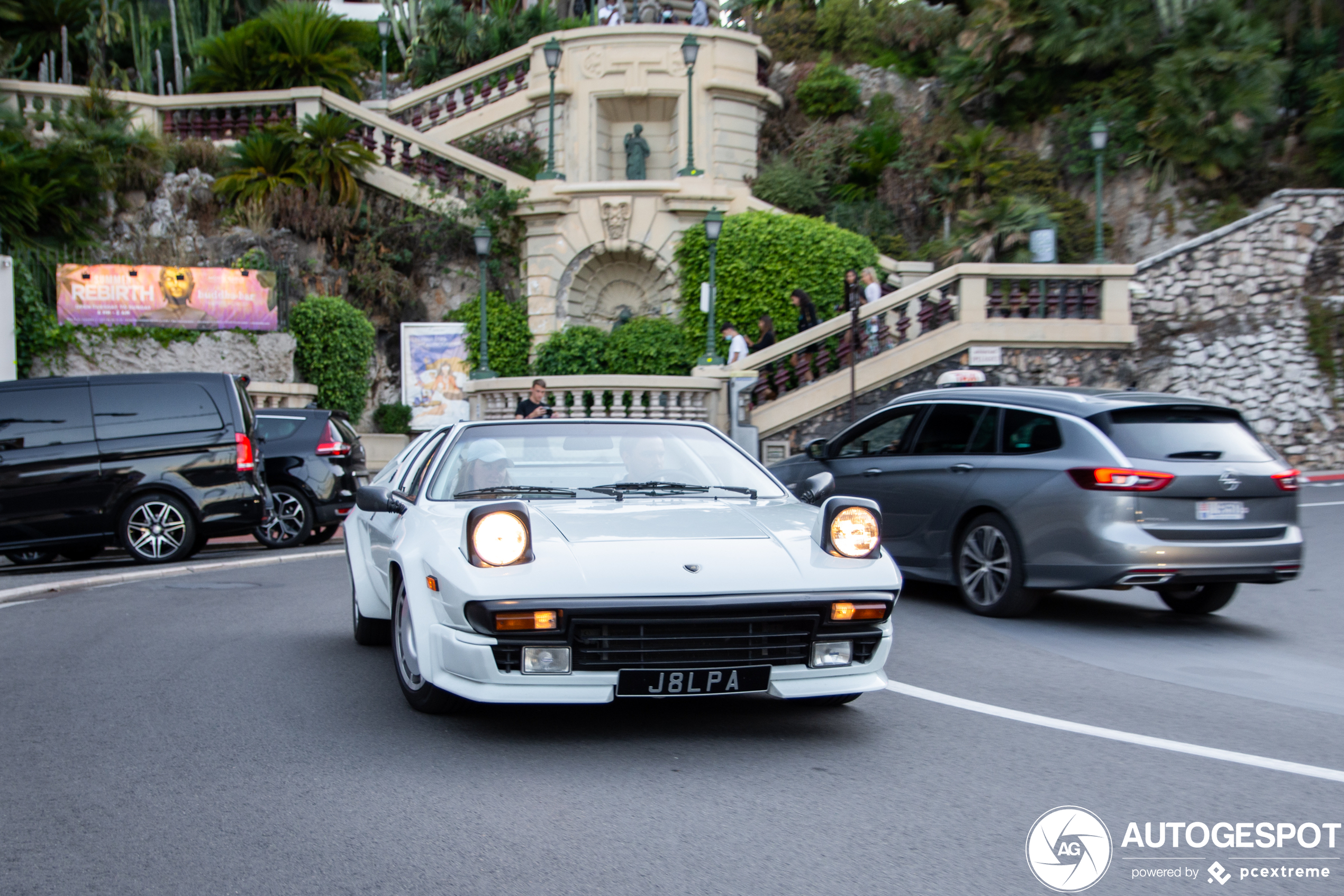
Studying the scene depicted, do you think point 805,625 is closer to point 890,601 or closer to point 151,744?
point 890,601

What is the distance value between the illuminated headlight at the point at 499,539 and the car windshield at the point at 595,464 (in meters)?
0.85

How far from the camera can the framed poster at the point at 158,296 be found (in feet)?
72.8

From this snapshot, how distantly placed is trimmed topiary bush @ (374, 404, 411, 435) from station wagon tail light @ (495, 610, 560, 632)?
23.5m

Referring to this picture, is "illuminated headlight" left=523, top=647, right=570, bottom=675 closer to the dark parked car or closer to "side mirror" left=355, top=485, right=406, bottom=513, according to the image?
"side mirror" left=355, top=485, right=406, bottom=513

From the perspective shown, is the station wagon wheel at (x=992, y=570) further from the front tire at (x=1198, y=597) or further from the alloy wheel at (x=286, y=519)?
the alloy wheel at (x=286, y=519)

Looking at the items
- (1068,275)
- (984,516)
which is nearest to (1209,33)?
(1068,275)

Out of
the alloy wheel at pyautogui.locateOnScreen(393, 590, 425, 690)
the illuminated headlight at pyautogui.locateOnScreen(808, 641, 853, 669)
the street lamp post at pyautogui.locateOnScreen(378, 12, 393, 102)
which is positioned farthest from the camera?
the street lamp post at pyautogui.locateOnScreen(378, 12, 393, 102)

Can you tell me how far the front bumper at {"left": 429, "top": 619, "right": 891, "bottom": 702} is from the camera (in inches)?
191

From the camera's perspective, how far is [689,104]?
28.1 m

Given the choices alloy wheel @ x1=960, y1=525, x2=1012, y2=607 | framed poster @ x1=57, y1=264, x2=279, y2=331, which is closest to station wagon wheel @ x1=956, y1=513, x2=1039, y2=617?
alloy wheel @ x1=960, y1=525, x2=1012, y2=607

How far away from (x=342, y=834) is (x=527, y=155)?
2898 cm

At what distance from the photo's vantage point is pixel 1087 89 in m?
27.9

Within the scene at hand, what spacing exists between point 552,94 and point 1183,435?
889 inches

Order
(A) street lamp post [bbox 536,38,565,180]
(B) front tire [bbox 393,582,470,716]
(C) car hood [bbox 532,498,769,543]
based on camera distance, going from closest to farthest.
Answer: (C) car hood [bbox 532,498,769,543], (B) front tire [bbox 393,582,470,716], (A) street lamp post [bbox 536,38,565,180]
